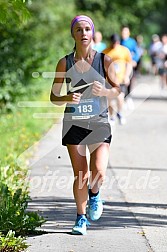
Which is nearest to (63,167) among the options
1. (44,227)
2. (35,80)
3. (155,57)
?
(44,227)

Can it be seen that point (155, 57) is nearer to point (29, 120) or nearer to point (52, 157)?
point (29, 120)

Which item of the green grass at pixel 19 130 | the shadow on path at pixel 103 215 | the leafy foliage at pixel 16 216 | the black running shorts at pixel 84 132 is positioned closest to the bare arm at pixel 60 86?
the black running shorts at pixel 84 132

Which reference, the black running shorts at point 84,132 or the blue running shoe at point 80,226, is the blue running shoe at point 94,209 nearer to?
the blue running shoe at point 80,226

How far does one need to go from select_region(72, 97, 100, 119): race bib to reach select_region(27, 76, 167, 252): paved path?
906 millimetres

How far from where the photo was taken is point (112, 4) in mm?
47719

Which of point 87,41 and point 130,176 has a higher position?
point 87,41

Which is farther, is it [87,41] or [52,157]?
[52,157]

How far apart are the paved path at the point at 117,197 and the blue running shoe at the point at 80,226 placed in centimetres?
6

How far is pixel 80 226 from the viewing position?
696cm

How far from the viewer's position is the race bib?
6.86 meters

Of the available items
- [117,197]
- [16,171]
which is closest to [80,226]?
[117,197]

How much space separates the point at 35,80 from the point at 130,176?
8.59 meters

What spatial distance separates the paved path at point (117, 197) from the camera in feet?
21.9

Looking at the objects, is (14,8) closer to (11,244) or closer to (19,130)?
(11,244)
